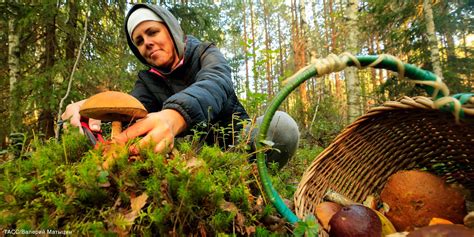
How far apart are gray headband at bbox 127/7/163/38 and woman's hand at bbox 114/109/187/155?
5.40 feet

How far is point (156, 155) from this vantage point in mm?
1277

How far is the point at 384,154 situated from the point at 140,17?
93.4 inches

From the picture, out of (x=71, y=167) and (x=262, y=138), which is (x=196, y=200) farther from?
(x=71, y=167)

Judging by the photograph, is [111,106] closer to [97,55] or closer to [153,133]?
[153,133]

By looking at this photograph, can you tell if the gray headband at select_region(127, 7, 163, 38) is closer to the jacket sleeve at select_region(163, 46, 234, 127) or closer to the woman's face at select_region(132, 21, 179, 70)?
the woman's face at select_region(132, 21, 179, 70)

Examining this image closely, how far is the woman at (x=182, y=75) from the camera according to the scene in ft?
6.34

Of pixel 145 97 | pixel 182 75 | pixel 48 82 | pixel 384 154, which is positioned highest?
pixel 48 82

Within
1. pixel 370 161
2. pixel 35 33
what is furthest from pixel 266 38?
pixel 370 161

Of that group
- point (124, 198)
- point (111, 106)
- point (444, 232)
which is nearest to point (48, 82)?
point (111, 106)

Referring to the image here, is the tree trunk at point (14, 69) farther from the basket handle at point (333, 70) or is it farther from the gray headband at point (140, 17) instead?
the basket handle at point (333, 70)

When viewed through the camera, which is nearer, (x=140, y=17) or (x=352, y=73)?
(x=140, y=17)

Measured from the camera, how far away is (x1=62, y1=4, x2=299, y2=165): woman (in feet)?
6.34

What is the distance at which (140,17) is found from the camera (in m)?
2.77

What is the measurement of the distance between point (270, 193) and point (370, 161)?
85 cm
